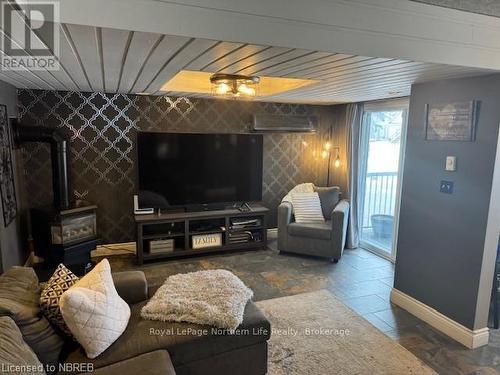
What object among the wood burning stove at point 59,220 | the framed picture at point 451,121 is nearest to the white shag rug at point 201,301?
the wood burning stove at point 59,220

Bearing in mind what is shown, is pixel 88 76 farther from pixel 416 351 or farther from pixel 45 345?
pixel 416 351

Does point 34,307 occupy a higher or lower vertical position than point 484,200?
lower

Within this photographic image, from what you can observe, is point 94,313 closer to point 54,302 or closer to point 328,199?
point 54,302

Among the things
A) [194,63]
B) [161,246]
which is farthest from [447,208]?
[161,246]

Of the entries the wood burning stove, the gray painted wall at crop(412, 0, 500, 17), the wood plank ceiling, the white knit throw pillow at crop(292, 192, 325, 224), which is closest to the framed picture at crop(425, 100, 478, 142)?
the wood plank ceiling

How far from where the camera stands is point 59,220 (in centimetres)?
369

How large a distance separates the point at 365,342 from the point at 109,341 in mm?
1921

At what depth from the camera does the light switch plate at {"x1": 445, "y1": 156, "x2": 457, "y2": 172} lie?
268 cm

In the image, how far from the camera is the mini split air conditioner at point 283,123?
15.7ft

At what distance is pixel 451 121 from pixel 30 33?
2.86 metres

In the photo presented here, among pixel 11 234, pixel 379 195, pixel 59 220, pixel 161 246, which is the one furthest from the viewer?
pixel 379 195

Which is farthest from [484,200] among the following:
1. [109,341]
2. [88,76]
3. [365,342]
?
[88,76]

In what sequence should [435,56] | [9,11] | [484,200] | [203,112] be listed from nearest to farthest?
[9,11], [435,56], [484,200], [203,112]

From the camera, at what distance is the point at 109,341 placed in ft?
6.14
